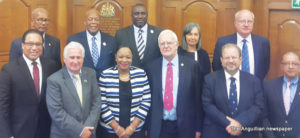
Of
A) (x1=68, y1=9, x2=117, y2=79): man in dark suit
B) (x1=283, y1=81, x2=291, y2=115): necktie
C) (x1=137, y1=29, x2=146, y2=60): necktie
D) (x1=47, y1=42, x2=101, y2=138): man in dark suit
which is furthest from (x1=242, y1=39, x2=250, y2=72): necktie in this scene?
(x1=47, y1=42, x2=101, y2=138): man in dark suit

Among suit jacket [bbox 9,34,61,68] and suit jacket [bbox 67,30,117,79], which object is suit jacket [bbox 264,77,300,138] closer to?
suit jacket [bbox 67,30,117,79]

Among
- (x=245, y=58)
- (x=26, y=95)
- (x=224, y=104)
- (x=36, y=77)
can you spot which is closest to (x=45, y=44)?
(x=36, y=77)

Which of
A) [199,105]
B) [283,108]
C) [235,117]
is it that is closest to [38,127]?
[199,105]

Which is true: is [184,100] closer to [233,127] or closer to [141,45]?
[233,127]

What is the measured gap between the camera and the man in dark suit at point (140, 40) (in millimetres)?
4090

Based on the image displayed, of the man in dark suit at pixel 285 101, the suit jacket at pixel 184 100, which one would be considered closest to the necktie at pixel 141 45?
the suit jacket at pixel 184 100

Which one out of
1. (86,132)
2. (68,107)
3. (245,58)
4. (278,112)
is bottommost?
(86,132)

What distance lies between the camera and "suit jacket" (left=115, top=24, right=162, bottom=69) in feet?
13.4

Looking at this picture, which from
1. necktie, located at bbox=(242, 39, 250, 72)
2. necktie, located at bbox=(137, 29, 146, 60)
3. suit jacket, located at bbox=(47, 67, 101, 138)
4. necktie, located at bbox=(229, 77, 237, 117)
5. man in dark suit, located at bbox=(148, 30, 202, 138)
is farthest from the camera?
necktie, located at bbox=(137, 29, 146, 60)

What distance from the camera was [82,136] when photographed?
3230 mm

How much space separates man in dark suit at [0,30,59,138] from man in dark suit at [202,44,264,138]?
151cm

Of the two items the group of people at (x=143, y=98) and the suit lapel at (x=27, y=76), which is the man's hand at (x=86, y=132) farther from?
the suit lapel at (x=27, y=76)

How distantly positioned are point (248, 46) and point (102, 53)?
1.61 meters

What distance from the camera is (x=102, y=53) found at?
411cm
